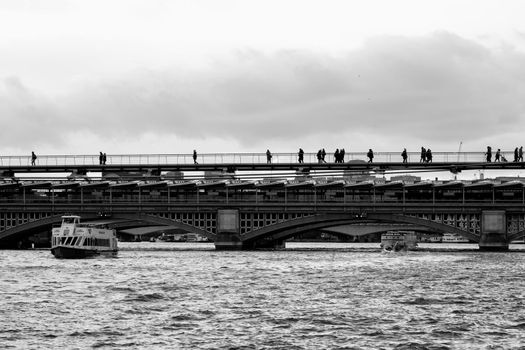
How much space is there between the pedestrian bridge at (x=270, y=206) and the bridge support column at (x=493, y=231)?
13 cm

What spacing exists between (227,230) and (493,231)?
35.4m

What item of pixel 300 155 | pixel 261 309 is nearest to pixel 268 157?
pixel 300 155

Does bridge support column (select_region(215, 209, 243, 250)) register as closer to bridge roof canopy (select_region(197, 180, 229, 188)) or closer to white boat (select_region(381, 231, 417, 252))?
bridge roof canopy (select_region(197, 180, 229, 188))

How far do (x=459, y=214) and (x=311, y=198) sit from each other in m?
20.2

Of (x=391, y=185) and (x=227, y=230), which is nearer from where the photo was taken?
(x=227, y=230)

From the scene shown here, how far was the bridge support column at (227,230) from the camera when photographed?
522ft

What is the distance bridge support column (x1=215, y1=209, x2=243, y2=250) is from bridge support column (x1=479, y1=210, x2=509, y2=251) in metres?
32.3

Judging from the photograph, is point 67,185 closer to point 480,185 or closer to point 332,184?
point 332,184

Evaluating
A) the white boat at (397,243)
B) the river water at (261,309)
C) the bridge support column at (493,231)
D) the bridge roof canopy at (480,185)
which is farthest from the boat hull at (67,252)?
the bridge roof canopy at (480,185)

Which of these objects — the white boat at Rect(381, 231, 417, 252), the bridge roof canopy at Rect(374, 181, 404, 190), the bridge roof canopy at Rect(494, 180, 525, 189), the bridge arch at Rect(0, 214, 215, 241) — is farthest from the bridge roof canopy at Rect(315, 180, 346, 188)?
the bridge roof canopy at Rect(494, 180, 525, 189)

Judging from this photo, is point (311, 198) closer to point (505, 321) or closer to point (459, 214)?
point (459, 214)

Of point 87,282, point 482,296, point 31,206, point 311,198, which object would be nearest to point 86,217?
point 31,206

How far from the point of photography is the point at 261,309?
197 feet

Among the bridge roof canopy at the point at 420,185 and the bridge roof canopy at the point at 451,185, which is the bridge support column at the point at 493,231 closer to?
the bridge roof canopy at the point at 451,185
